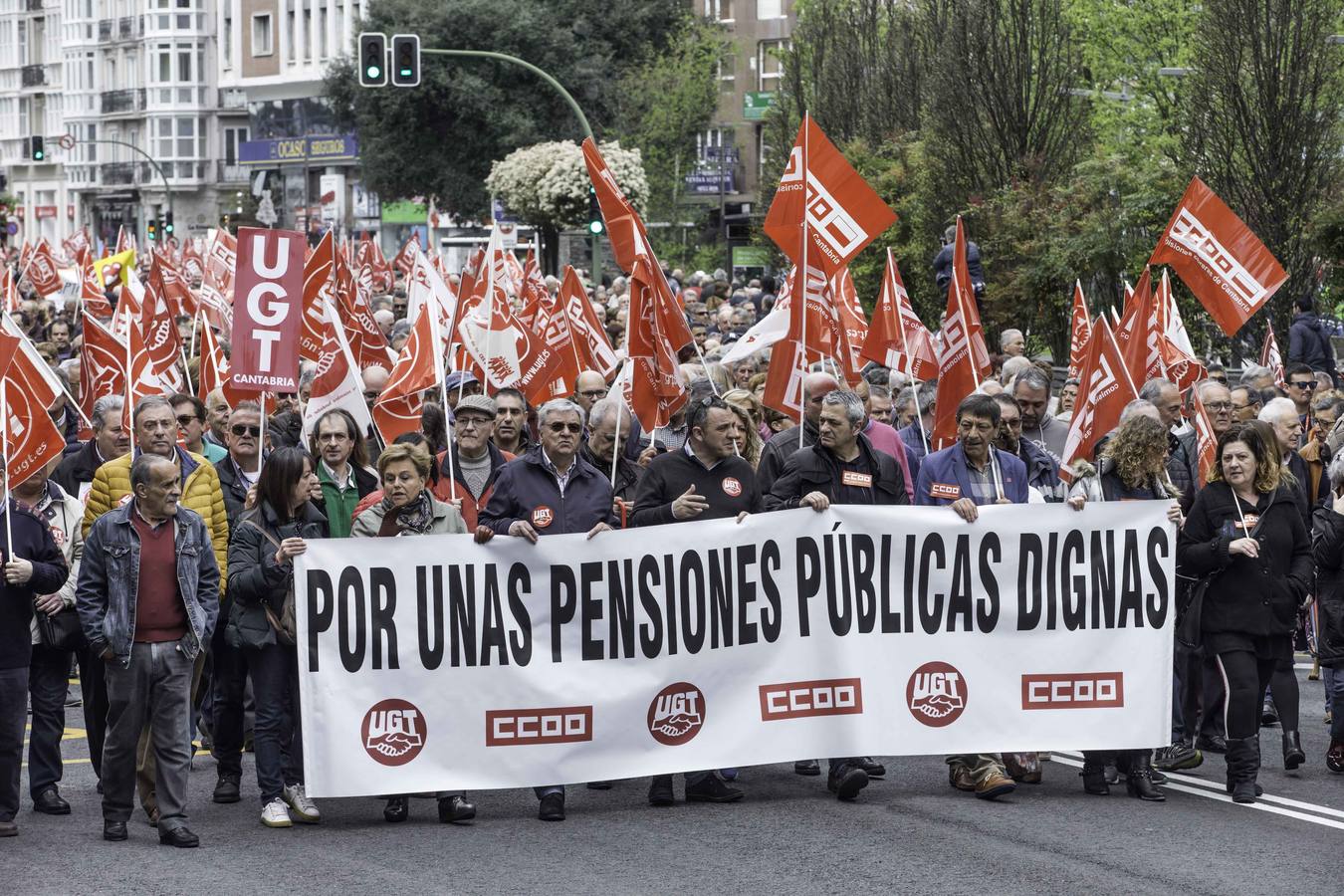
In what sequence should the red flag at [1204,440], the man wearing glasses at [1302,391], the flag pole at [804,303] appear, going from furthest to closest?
the man wearing glasses at [1302,391], the red flag at [1204,440], the flag pole at [804,303]

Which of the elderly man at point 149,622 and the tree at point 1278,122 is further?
the tree at point 1278,122

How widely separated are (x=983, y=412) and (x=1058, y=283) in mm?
15197

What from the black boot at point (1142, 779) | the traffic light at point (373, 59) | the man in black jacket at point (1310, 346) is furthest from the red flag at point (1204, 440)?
the traffic light at point (373, 59)

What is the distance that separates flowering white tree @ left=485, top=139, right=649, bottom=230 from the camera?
1526 inches

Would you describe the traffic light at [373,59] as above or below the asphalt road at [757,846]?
above

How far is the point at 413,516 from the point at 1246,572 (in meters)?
3.75

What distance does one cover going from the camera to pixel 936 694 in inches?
379

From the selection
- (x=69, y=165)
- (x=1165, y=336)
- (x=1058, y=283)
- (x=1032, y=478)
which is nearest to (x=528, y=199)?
(x=1058, y=283)

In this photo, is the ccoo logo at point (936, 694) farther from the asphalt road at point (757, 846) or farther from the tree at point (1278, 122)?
the tree at point (1278, 122)

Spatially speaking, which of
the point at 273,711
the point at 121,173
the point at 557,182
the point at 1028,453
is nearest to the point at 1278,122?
the point at 1028,453

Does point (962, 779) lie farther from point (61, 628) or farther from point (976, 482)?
point (61, 628)

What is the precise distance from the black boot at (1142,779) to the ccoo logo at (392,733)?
321 centimetres

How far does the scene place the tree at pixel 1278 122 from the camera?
2103 cm

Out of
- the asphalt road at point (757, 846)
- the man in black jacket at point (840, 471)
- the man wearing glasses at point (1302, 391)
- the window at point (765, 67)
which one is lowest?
the asphalt road at point (757, 846)
